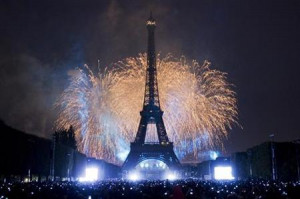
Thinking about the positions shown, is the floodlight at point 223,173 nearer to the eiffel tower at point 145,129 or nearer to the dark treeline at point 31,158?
the dark treeline at point 31,158

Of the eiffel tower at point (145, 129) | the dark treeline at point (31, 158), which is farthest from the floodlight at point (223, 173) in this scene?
the eiffel tower at point (145, 129)

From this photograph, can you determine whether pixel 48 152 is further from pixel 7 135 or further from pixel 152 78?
pixel 152 78

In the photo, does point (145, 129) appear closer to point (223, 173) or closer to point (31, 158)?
point (223, 173)

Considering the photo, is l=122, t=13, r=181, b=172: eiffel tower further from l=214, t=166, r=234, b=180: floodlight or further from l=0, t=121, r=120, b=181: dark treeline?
l=214, t=166, r=234, b=180: floodlight

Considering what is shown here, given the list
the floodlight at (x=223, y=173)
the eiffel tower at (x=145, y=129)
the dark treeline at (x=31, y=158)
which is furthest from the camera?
the eiffel tower at (x=145, y=129)

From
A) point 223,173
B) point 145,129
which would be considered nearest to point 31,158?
point 223,173

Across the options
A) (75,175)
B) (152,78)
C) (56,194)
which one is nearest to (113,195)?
(56,194)

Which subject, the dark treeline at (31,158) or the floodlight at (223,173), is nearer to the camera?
the dark treeline at (31,158)

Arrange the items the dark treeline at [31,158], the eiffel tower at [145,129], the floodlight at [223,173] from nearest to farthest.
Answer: the dark treeline at [31,158] → the floodlight at [223,173] → the eiffel tower at [145,129]
